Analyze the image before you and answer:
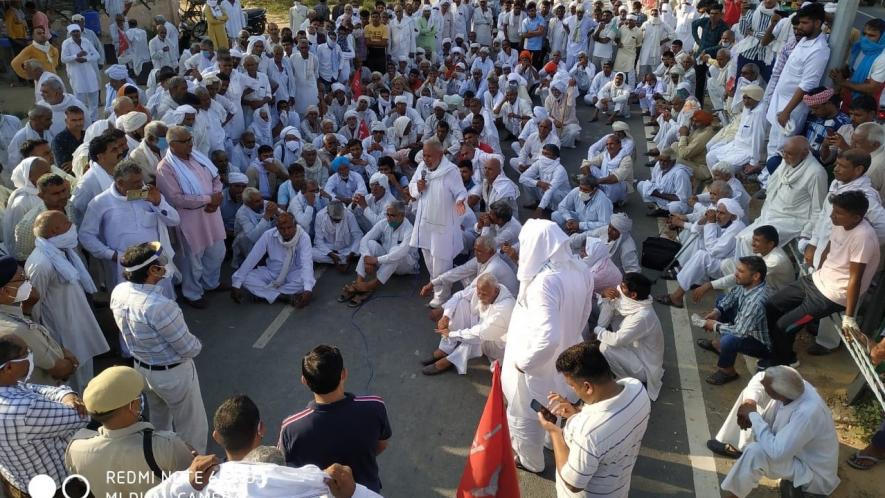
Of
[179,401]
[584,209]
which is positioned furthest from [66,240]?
[584,209]

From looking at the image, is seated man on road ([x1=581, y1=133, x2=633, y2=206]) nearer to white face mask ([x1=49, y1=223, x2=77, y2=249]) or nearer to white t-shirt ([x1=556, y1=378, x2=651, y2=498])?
white t-shirt ([x1=556, y1=378, x2=651, y2=498])

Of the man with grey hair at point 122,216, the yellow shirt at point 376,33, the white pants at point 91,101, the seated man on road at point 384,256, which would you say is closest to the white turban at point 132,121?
the man with grey hair at point 122,216

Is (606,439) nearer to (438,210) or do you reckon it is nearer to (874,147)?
(438,210)

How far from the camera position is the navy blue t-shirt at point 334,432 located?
2871mm

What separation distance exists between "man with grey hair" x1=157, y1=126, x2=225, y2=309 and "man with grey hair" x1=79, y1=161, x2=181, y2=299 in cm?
48

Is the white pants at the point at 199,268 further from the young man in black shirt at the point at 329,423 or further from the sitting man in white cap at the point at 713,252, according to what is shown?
the sitting man in white cap at the point at 713,252

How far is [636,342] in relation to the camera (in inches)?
190

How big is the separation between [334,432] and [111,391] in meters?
0.96

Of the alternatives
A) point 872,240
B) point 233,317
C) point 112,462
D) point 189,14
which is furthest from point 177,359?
point 189,14

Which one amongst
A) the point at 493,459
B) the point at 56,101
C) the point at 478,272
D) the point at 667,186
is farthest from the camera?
the point at 667,186

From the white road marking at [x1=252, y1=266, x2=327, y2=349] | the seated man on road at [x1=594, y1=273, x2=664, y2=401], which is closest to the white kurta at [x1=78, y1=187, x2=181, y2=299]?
the white road marking at [x1=252, y1=266, x2=327, y2=349]

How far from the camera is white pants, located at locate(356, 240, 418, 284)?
261 inches

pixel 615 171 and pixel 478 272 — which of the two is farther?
pixel 615 171

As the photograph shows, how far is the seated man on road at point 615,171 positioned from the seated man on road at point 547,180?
37 cm
